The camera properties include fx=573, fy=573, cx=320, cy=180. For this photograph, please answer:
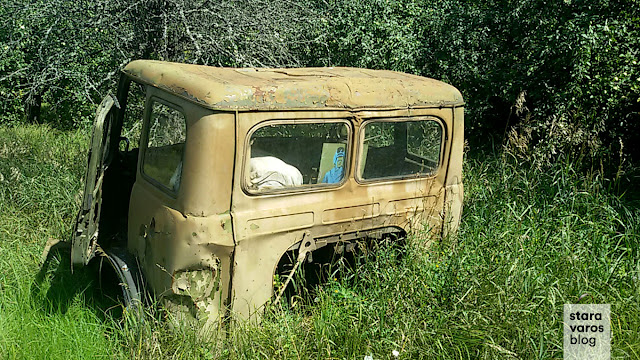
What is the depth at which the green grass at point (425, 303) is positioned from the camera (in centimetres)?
350

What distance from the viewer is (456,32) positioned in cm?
793

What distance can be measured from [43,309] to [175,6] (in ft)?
13.9

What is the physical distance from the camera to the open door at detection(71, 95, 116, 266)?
3.71 meters

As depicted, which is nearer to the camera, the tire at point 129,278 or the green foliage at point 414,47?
the tire at point 129,278

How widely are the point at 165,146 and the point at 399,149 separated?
5.66 feet

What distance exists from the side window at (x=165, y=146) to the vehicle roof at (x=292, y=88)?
0.80 ft

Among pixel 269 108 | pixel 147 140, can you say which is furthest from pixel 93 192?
pixel 269 108

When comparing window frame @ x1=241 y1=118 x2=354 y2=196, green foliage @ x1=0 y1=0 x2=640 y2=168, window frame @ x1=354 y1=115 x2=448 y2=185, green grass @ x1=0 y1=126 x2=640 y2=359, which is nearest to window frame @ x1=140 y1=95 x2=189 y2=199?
window frame @ x1=241 y1=118 x2=354 y2=196

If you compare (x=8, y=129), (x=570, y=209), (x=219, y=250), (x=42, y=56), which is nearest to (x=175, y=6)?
(x=42, y=56)

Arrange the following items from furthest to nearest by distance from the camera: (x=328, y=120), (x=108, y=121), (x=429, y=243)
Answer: (x=429, y=243) < (x=108, y=121) < (x=328, y=120)

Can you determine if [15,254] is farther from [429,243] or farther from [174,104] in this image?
[429,243]

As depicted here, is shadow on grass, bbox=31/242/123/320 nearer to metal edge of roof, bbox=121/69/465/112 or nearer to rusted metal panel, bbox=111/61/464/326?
rusted metal panel, bbox=111/61/464/326

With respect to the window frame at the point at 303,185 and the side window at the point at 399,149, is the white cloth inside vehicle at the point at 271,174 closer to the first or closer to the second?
the window frame at the point at 303,185

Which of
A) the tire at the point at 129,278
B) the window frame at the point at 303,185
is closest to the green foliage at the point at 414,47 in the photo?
the window frame at the point at 303,185
